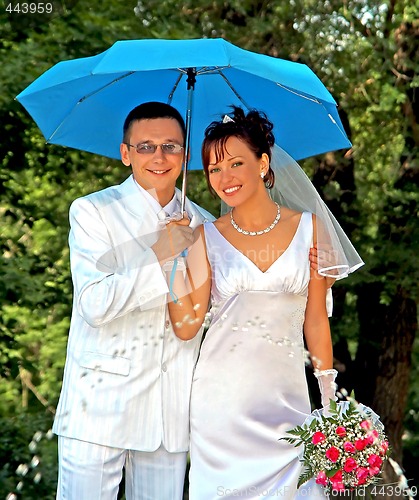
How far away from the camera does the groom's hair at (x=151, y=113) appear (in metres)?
4.03

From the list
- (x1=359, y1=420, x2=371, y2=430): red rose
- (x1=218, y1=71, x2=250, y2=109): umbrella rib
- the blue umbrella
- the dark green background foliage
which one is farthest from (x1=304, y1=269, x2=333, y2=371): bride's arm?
the dark green background foliage

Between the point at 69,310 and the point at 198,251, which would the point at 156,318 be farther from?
the point at 69,310

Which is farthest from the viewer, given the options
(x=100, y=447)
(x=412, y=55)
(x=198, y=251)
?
(x=412, y=55)

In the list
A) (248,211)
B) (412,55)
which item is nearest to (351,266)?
(248,211)

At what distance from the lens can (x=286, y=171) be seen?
168 inches

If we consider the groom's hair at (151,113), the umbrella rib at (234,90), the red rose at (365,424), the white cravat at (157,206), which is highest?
the umbrella rib at (234,90)

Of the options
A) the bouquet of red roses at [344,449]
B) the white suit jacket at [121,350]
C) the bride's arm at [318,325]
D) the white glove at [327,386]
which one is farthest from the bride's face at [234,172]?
the bouquet of red roses at [344,449]

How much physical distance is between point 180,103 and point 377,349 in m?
6.26

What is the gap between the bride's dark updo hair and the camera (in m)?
4.12

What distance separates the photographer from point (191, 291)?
13.2ft

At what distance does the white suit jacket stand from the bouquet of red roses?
0.56 m

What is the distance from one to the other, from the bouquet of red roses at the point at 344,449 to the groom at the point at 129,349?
0.56 m

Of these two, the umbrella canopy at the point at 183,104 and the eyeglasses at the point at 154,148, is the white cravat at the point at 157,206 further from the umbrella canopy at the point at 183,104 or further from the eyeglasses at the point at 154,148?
the umbrella canopy at the point at 183,104

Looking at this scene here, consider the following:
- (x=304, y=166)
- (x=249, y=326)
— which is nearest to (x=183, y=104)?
(x=249, y=326)
